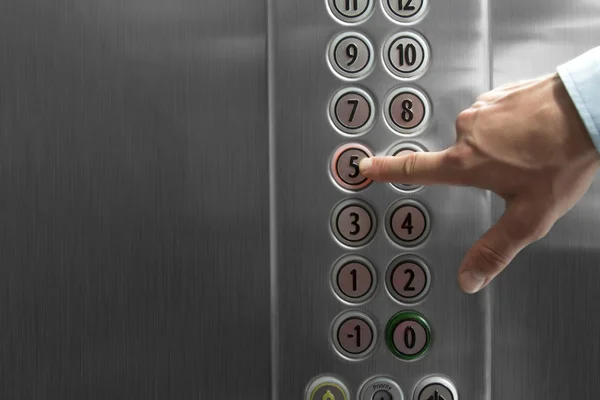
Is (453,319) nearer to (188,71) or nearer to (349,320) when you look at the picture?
(349,320)

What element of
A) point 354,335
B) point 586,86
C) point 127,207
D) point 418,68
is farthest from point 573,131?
point 127,207

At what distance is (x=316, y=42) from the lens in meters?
0.56

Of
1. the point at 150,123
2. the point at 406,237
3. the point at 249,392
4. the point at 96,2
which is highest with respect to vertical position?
the point at 96,2

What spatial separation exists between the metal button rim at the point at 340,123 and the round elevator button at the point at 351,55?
0.05ft

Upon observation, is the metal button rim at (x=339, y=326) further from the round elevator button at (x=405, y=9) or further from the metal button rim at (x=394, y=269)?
the round elevator button at (x=405, y=9)

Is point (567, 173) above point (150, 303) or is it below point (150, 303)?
above

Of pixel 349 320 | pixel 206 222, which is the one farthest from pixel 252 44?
pixel 349 320

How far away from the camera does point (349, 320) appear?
1.83 ft

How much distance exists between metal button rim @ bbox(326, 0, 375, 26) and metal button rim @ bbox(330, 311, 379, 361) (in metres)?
0.30

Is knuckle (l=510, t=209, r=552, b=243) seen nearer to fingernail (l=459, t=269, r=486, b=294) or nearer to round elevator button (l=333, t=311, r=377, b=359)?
fingernail (l=459, t=269, r=486, b=294)

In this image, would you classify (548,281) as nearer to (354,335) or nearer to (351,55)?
(354,335)

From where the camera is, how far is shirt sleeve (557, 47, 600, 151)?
0.46 m

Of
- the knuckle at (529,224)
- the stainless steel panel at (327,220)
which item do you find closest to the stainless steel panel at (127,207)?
the stainless steel panel at (327,220)

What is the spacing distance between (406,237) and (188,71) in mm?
284
